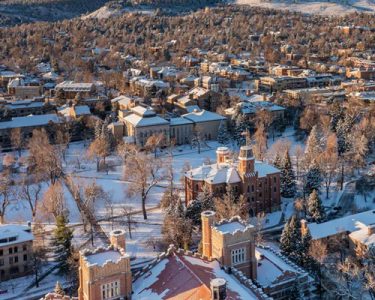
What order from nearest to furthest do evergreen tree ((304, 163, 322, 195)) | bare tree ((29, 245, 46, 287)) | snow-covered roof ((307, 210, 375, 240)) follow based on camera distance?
bare tree ((29, 245, 46, 287)), snow-covered roof ((307, 210, 375, 240)), evergreen tree ((304, 163, 322, 195))

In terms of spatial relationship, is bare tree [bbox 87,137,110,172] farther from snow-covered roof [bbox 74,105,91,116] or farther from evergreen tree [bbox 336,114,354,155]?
evergreen tree [bbox 336,114,354,155]

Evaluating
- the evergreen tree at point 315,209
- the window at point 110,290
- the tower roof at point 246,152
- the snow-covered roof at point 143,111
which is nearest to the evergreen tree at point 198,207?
the tower roof at point 246,152

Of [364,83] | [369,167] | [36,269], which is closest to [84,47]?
[364,83]

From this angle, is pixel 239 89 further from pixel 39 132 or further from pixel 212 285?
pixel 212 285

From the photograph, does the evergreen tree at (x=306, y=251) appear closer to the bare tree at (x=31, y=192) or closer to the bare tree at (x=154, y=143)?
the bare tree at (x=31, y=192)

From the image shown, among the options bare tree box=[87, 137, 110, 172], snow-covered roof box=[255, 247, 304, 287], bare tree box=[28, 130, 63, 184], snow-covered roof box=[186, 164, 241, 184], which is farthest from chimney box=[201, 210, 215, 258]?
bare tree box=[87, 137, 110, 172]

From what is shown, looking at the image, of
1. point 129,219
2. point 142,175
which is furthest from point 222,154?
point 129,219
